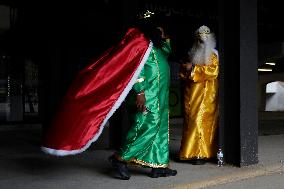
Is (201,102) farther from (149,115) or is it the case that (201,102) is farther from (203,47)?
(149,115)

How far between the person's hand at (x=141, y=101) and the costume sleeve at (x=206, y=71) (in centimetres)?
122

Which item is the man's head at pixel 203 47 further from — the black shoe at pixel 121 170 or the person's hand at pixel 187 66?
Result: the black shoe at pixel 121 170

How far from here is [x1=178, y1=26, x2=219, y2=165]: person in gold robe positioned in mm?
6691

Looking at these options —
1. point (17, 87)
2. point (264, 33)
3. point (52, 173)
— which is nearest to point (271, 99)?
point (264, 33)

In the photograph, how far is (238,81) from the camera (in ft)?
21.6

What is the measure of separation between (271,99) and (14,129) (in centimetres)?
2649

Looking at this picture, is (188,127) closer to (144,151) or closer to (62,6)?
(144,151)

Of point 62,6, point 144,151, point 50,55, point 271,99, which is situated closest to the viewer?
point 144,151

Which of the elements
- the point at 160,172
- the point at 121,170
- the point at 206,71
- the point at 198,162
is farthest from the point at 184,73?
the point at 121,170

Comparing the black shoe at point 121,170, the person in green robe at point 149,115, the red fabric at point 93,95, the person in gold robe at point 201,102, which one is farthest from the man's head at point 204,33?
the black shoe at point 121,170

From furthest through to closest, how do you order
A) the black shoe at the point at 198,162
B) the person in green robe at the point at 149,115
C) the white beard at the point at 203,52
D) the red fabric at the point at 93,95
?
the black shoe at the point at 198,162 → the white beard at the point at 203,52 → the person in green robe at the point at 149,115 → the red fabric at the point at 93,95

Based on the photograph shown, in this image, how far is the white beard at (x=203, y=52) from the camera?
6.67 m

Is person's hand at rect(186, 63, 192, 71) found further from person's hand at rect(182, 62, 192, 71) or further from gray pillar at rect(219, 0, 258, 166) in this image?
gray pillar at rect(219, 0, 258, 166)

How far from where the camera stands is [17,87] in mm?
13172
